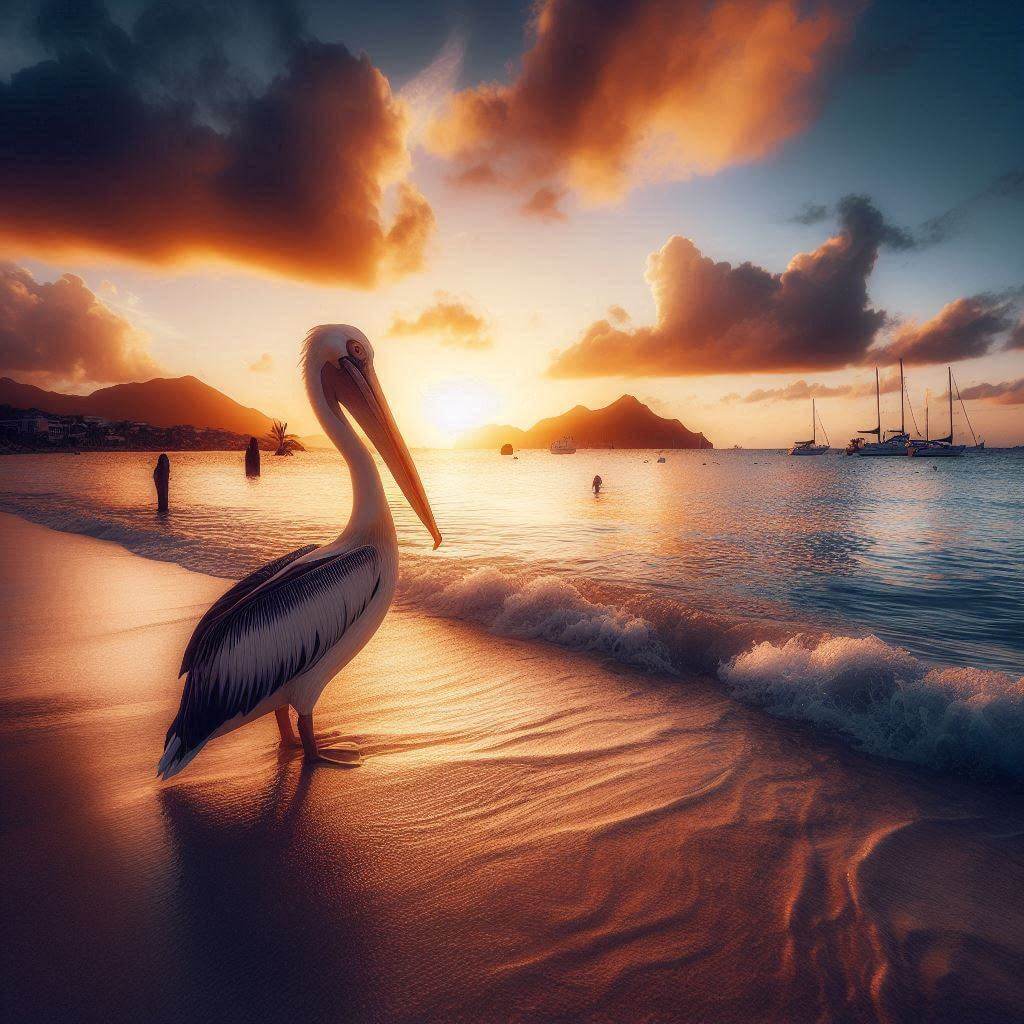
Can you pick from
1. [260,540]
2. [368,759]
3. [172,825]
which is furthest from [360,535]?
[260,540]

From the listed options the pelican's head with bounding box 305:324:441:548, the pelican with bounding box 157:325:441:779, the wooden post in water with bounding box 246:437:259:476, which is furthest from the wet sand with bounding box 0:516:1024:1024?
the wooden post in water with bounding box 246:437:259:476

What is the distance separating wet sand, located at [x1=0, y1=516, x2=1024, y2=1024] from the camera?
1.78 metres

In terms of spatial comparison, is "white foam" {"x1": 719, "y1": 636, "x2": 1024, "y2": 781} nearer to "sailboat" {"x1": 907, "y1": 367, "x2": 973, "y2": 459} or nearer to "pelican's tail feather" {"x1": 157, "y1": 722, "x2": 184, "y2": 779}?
"pelican's tail feather" {"x1": 157, "y1": 722, "x2": 184, "y2": 779}

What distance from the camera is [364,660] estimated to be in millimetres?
4977

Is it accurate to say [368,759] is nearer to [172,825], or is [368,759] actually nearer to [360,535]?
[172,825]

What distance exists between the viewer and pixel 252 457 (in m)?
34.9

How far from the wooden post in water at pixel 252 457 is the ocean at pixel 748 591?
42.9ft

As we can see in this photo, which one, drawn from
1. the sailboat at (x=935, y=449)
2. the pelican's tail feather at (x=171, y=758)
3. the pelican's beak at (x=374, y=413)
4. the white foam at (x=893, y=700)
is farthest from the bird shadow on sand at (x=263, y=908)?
the sailboat at (x=935, y=449)

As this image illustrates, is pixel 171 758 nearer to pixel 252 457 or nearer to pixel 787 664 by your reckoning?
pixel 787 664

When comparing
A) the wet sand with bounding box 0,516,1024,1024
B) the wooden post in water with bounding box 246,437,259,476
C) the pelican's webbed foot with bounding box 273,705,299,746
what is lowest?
the wet sand with bounding box 0,516,1024,1024

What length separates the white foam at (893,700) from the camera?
3.47 meters

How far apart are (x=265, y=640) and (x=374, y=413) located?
59.0 inches

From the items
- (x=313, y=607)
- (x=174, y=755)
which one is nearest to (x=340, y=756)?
(x=174, y=755)

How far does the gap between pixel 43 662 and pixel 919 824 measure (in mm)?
6737
